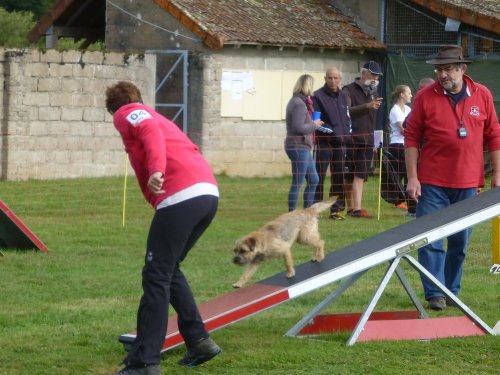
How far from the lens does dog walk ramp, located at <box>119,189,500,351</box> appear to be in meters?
7.12

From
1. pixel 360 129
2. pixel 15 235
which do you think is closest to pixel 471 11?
pixel 360 129

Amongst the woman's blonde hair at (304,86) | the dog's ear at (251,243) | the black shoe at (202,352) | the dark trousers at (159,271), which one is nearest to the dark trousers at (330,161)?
the woman's blonde hair at (304,86)

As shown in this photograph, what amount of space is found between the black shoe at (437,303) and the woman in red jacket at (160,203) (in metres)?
2.65

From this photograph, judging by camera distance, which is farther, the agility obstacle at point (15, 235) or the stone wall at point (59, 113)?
the stone wall at point (59, 113)

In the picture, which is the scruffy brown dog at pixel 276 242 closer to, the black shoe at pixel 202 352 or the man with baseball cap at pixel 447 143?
the man with baseball cap at pixel 447 143

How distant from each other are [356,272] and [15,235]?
5.26 metres

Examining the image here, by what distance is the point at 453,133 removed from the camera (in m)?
8.73

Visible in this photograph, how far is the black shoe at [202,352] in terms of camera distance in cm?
696

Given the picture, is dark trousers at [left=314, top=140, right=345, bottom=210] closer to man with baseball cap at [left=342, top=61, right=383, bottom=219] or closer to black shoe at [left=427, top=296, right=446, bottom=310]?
man with baseball cap at [left=342, top=61, right=383, bottom=219]

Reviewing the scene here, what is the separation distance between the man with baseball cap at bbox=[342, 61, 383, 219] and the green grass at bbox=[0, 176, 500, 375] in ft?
1.71

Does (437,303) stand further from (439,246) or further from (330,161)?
(330,161)

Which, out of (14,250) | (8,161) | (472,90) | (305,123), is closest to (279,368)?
(472,90)

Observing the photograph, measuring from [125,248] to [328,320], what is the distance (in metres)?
4.66

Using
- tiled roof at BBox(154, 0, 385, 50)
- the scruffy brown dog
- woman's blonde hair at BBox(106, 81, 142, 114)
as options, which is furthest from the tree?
woman's blonde hair at BBox(106, 81, 142, 114)
